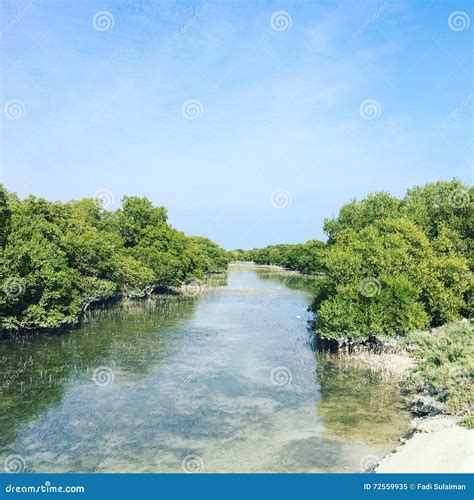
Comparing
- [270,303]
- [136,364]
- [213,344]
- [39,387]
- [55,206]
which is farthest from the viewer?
[270,303]

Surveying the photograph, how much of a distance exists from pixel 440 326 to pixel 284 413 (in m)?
20.2

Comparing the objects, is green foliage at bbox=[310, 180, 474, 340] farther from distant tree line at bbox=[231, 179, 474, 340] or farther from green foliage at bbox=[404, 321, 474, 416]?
green foliage at bbox=[404, 321, 474, 416]

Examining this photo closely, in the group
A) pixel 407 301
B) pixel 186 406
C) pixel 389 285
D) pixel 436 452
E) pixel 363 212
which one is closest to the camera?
pixel 436 452

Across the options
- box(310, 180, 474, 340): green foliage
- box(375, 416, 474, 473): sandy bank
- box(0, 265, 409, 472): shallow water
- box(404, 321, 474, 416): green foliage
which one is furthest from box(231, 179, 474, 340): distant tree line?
box(375, 416, 474, 473): sandy bank

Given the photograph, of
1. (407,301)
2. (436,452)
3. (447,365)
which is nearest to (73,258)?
(407,301)

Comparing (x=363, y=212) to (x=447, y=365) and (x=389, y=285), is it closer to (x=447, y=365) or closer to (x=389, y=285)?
(x=389, y=285)

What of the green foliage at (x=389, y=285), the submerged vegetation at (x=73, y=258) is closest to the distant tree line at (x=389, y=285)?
the green foliage at (x=389, y=285)

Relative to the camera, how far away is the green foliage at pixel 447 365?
865 inches

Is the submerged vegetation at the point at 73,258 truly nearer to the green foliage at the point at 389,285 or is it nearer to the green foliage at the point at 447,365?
the green foliage at the point at 389,285

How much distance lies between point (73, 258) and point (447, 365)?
41038mm

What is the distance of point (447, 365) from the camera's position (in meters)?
24.9

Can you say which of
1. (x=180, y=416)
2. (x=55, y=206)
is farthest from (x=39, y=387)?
(x=55, y=206)

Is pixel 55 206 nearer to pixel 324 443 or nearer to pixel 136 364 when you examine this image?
pixel 136 364

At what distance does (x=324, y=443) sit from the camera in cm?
2056
